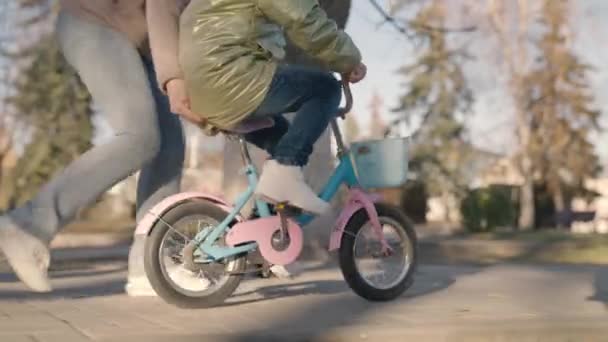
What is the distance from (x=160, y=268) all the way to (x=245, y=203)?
1.80 feet

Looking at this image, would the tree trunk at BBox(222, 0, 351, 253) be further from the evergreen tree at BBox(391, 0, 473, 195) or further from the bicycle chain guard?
the evergreen tree at BBox(391, 0, 473, 195)

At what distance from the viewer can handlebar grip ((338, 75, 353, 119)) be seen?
17.2ft

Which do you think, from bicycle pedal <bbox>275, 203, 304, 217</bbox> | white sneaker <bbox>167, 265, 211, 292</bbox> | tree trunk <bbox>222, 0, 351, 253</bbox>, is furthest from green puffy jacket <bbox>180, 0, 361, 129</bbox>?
tree trunk <bbox>222, 0, 351, 253</bbox>

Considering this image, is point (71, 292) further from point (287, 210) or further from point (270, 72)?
point (270, 72)

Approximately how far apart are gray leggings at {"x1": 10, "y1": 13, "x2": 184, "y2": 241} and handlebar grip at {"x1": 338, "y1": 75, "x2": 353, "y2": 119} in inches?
38.4

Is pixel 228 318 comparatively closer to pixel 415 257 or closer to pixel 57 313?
pixel 57 313

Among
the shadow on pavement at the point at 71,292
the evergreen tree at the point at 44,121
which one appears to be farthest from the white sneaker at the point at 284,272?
the evergreen tree at the point at 44,121

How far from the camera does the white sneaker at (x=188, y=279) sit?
5.08 meters

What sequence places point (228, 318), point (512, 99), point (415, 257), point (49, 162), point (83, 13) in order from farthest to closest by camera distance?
point (512, 99), point (49, 162), point (415, 257), point (83, 13), point (228, 318)

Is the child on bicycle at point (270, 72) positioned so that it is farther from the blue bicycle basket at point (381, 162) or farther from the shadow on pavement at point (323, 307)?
the shadow on pavement at point (323, 307)

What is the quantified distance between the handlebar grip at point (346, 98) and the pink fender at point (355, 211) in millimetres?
436

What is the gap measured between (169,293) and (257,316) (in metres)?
0.51

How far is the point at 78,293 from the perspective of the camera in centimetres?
596

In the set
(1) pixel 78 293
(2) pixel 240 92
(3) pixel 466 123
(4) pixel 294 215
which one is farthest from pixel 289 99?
(3) pixel 466 123
